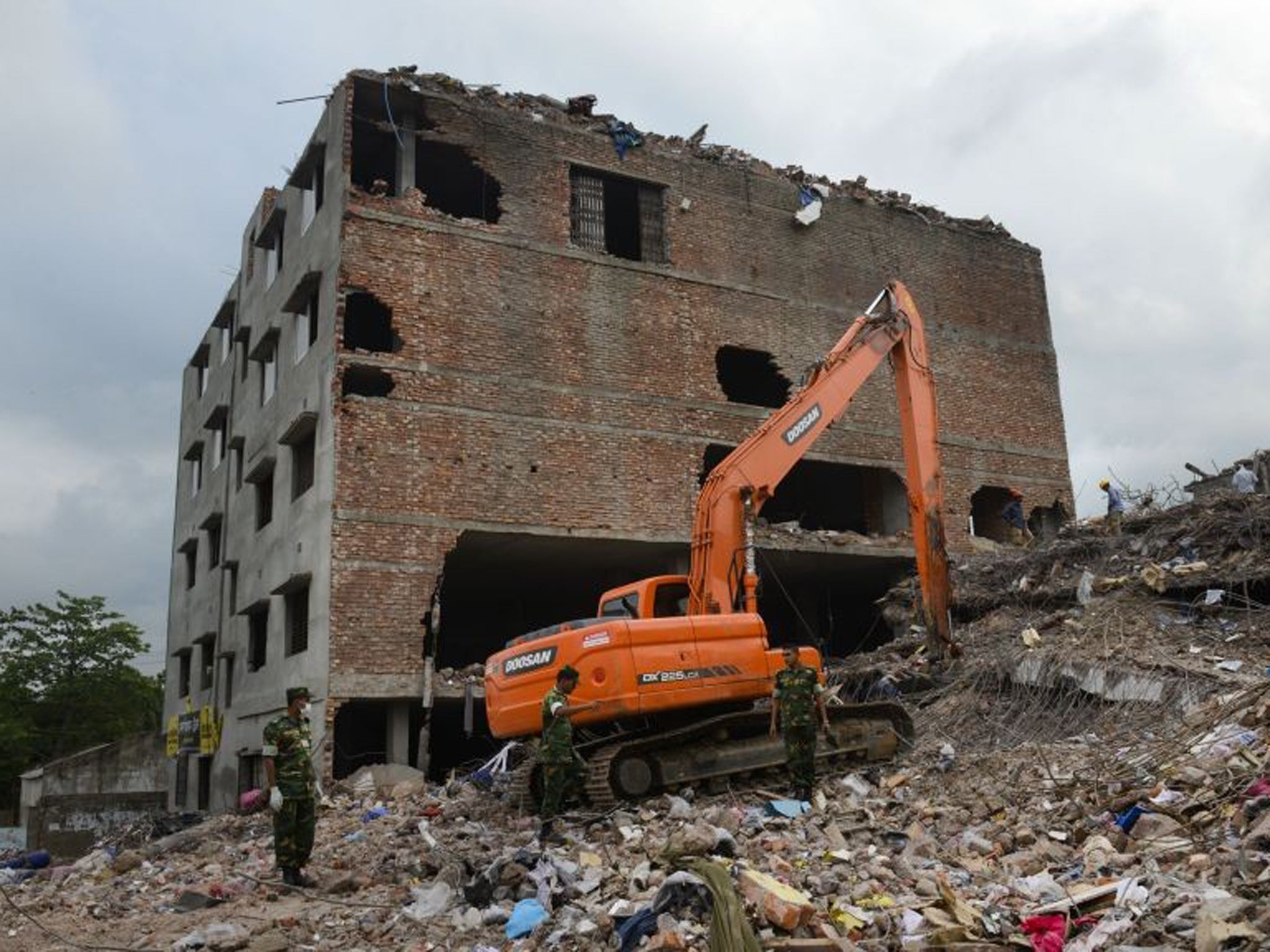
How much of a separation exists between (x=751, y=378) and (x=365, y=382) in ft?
26.0

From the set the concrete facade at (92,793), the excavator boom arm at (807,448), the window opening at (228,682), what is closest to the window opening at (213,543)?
the window opening at (228,682)

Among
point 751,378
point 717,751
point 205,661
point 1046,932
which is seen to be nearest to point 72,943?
point 717,751

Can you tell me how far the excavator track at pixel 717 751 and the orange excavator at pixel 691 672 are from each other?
1cm

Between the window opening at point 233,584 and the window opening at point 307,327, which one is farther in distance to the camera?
the window opening at point 233,584

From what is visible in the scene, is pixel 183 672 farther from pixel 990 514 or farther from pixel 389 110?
pixel 990 514

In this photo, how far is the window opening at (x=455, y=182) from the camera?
18.4 m

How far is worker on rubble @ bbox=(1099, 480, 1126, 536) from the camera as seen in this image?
16.2 metres

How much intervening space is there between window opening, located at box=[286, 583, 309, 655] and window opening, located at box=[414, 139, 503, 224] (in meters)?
6.55

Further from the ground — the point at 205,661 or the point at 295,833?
the point at 205,661

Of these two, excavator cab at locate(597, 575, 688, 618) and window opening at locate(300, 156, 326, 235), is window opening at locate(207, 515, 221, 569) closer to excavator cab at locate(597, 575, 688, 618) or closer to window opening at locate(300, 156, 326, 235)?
window opening at locate(300, 156, 326, 235)

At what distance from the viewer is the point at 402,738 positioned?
15250 millimetres

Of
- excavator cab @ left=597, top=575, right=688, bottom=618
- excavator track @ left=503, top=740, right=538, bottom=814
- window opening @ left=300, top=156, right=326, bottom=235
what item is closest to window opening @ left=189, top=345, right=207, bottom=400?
window opening @ left=300, top=156, right=326, bottom=235

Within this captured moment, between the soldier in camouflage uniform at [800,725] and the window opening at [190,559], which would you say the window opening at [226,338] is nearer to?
the window opening at [190,559]

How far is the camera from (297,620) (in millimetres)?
17469
